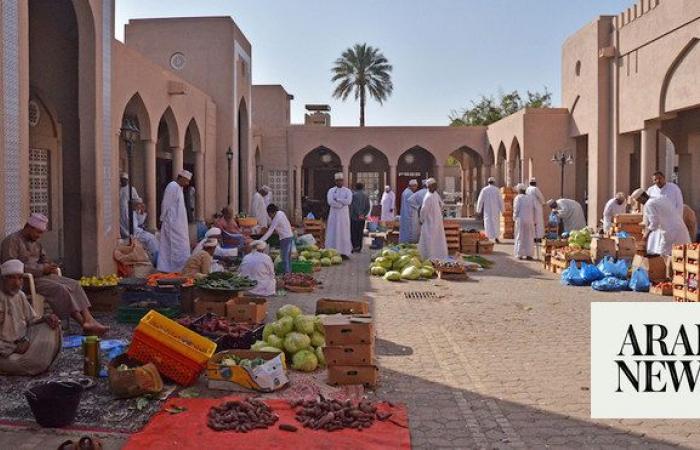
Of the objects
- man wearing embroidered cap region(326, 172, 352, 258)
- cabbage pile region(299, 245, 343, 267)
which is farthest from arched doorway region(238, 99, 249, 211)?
cabbage pile region(299, 245, 343, 267)

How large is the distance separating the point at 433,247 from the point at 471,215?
18740 mm

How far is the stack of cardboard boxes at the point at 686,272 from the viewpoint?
10.2 metres

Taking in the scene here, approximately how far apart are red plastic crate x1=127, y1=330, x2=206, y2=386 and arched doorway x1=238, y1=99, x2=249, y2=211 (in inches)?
663

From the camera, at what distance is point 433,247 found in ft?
49.3

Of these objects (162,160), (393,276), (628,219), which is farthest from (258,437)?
(162,160)

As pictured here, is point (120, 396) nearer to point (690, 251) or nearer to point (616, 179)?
point (690, 251)

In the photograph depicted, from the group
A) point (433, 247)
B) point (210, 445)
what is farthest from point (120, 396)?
point (433, 247)

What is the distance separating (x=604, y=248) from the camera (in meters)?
13.3

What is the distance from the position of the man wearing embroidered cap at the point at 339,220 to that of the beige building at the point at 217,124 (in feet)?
12.9

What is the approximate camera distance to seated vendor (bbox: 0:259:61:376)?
6.27 m

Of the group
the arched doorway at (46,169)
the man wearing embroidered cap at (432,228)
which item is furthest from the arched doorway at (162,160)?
the man wearing embroidered cap at (432,228)

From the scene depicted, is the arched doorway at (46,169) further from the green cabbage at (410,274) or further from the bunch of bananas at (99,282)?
the green cabbage at (410,274)

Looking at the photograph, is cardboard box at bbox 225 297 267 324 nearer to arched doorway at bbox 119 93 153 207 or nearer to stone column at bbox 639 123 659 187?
arched doorway at bbox 119 93 153 207

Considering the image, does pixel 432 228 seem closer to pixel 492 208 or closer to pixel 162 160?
pixel 492 208
